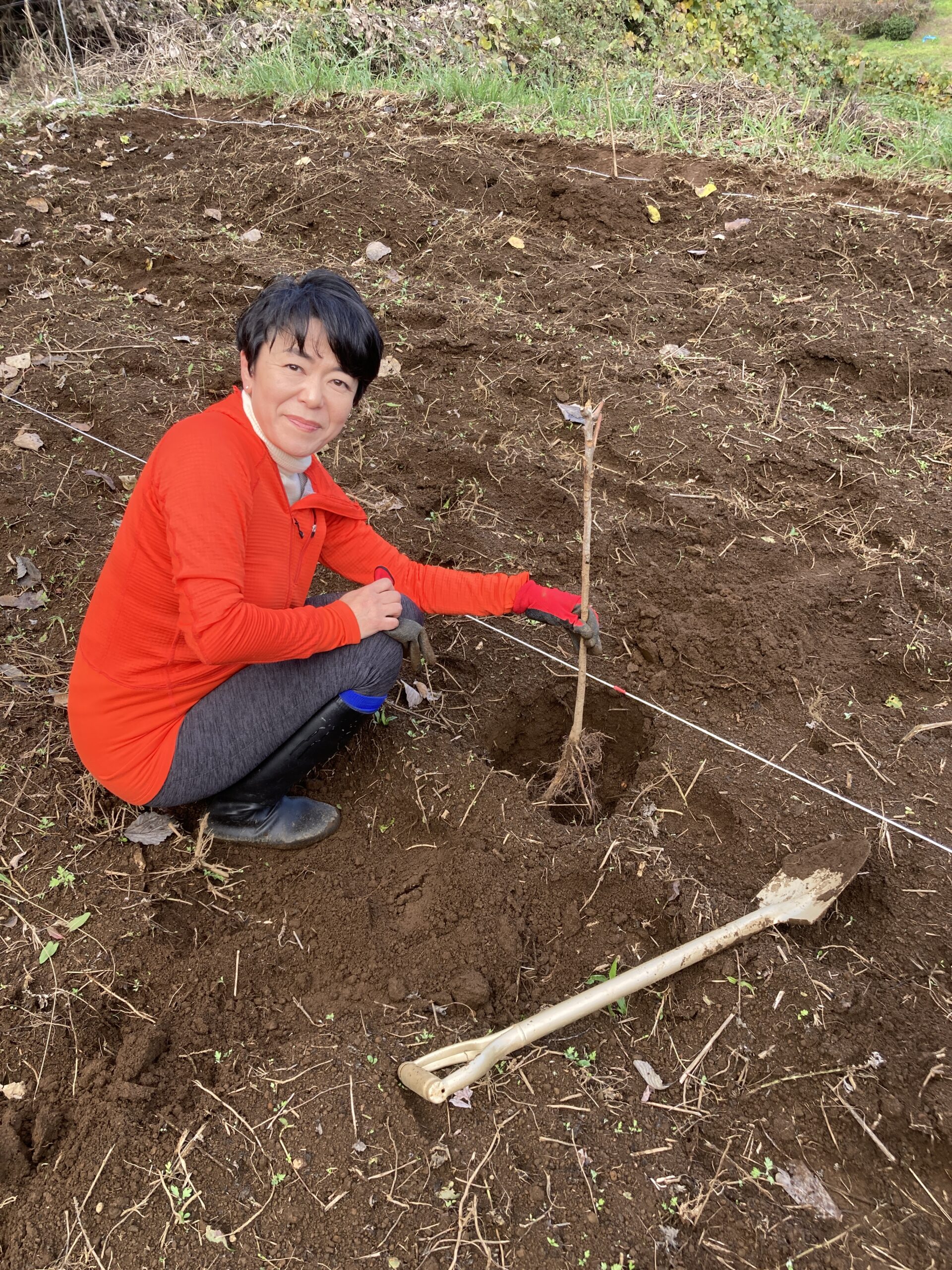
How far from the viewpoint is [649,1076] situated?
1898 mm

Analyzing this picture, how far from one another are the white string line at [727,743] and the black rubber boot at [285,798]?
0.48 meters

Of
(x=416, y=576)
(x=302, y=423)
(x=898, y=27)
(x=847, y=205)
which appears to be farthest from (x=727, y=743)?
(x=898, y=27)

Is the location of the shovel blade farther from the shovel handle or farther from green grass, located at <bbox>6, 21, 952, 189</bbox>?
green grass, located at <bbox>6, 21, 952, 189</bbox>

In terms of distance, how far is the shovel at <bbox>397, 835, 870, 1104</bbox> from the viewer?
1.72 metres

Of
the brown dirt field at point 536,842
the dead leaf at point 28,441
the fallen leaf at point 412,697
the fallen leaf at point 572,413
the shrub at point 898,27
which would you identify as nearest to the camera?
the brown dirt field at point 536,842

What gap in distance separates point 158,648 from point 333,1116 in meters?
1.04

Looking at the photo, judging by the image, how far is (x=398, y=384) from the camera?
3979 mm

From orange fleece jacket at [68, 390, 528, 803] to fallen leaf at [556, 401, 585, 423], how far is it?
5.96ft

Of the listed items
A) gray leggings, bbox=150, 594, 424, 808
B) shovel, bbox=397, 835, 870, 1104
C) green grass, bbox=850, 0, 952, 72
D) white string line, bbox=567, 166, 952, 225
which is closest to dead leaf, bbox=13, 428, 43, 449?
gray leggings, bbox=150, 594, 424, 808

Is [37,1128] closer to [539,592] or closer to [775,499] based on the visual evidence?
[539,592]

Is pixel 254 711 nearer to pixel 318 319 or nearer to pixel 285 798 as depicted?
pixel 285 798

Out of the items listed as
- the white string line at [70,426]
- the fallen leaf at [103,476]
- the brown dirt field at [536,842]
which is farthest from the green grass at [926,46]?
the fallen leaf at [103,476]

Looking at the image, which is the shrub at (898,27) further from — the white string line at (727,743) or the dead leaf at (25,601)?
the dead leaf at (25,601)

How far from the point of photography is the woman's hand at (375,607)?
2.09 meters
